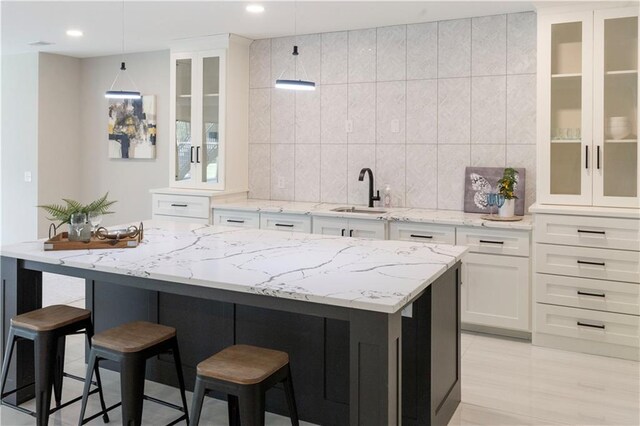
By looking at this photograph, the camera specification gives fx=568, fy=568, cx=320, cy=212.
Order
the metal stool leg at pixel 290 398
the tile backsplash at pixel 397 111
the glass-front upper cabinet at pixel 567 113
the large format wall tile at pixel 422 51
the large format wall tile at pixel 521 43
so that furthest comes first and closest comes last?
the large format wall tile at pixel 422 51, the tile backsplash at pixel 397 111, the large format wall tile at pixel 521 43, the glass-front upper cabinet at pixel 567 113, the metal stool leg at pixel 290 398

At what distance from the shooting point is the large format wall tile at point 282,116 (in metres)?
5.46

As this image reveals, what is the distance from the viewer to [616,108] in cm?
390

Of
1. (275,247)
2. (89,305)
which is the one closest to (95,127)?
(89,305)

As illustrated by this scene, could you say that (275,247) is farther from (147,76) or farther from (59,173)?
(59,173)

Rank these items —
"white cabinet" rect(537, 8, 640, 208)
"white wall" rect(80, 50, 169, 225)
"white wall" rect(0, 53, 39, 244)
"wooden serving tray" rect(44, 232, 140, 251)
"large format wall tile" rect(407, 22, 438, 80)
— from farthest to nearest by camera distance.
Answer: "white wall" rect(0, 53, 39, 244), "white wall" rect(80, 50, 169, 225), "large format wall tile" rect(407, 22, 438, 80), "white cabinet" rect(537, 8, 640, 208), "wooden serving tray" rect(44, 232, 140, 251)

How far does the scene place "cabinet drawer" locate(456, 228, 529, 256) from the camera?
4.06 m

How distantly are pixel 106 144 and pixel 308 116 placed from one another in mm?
2771

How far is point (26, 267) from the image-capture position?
9.48 ft

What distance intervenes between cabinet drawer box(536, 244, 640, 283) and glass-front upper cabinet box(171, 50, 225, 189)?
2.96 metres

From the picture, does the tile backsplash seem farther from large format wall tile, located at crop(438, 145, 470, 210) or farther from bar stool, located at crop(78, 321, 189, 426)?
bar stool, located at crop(78, 321, 189, 426)

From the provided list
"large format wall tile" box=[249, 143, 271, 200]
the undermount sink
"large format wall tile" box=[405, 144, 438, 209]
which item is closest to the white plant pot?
"large format wall tile" box=[405, 144, 438, 209]

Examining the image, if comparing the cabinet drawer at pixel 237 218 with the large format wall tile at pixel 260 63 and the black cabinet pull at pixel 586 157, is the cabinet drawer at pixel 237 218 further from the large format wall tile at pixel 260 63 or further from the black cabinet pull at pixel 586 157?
the black cabinet pull at pixel 586 157

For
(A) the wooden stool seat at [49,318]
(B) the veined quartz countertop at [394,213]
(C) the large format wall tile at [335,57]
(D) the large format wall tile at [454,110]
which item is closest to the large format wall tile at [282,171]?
(B) the veined quartz countertop at [394,213]

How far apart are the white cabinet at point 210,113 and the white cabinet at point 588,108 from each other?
2753 mm
